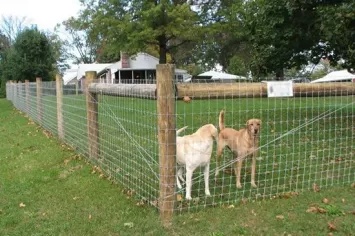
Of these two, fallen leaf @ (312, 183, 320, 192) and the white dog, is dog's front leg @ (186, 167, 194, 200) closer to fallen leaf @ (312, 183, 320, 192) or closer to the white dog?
the white dog

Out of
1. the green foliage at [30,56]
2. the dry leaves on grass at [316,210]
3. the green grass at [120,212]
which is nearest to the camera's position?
the green grass at [120,212]

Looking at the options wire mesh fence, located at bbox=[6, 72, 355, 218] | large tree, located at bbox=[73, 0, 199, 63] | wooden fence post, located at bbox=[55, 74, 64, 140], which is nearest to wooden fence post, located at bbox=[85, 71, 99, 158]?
wire mesh fence, located at bbox=[6, 72, 355, 218]

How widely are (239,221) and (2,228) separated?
98.0 inches

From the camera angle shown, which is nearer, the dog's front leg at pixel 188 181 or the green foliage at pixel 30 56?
the dog's front leg at pixel 188 181

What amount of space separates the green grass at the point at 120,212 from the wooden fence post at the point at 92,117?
26.9 inches

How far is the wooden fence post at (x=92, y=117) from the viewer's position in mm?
6727

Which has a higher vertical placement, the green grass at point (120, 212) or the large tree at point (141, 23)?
the large tree at point (141, 23)

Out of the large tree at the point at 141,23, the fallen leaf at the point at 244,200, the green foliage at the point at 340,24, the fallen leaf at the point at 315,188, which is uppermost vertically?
the large tree at the point at 141,23

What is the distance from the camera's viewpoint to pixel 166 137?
4.20 meters

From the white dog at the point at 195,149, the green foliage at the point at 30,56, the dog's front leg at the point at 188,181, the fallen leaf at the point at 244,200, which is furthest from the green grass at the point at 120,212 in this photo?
the green foliage at the point at 30,56

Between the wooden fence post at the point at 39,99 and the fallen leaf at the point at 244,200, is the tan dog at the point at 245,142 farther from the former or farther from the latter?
the wooden fence post at the point at 39,99

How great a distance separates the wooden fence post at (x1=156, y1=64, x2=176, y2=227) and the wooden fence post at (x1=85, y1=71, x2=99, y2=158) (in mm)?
2758

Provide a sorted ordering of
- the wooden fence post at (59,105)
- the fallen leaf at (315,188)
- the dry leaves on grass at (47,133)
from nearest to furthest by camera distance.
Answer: the fallen leaf at (315,188), the wooden fence post at (59,105), the dry leaves on grass at (47,133)

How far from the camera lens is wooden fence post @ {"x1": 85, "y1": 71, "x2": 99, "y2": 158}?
6.73 meters
